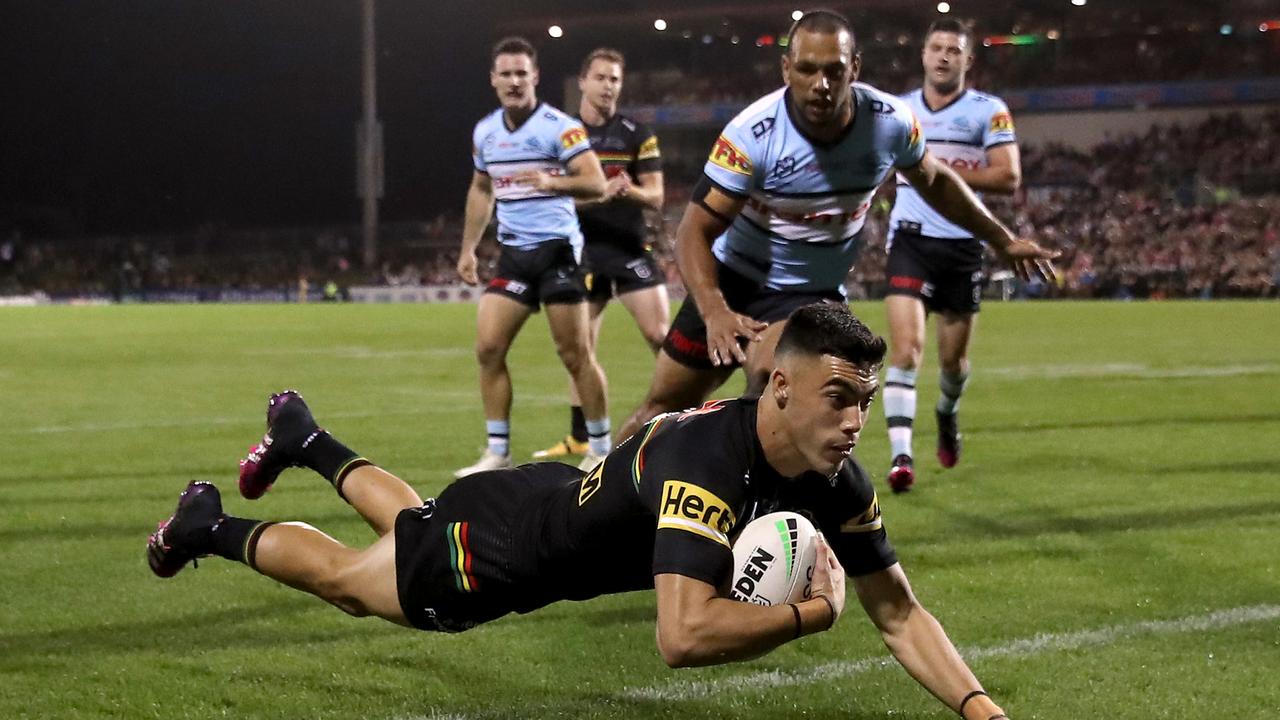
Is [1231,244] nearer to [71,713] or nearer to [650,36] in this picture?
[650,36]

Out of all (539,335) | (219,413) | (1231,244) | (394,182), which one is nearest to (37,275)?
(394,182)

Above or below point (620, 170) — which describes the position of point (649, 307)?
below

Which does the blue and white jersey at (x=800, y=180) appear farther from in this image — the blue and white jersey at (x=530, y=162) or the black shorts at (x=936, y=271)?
the blue and white jersey at (x=530, y=162)

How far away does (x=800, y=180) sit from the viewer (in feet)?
21.0

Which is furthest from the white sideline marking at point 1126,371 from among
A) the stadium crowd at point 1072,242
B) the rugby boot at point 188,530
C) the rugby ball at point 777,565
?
the stadium crowd at point 1072,242

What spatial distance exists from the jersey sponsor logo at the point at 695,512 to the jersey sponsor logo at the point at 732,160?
291 cm

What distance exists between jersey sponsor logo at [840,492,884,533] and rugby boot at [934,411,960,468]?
5499mm

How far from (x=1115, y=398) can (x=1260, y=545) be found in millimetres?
7288

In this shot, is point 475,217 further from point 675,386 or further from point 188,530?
point 188,530

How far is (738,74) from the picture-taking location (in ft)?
198

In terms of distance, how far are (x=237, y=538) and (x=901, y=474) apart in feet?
14.4

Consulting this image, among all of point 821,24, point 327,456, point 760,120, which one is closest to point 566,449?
point 760,120

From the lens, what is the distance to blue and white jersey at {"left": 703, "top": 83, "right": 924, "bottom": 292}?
6230 mm

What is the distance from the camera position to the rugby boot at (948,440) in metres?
9.38
